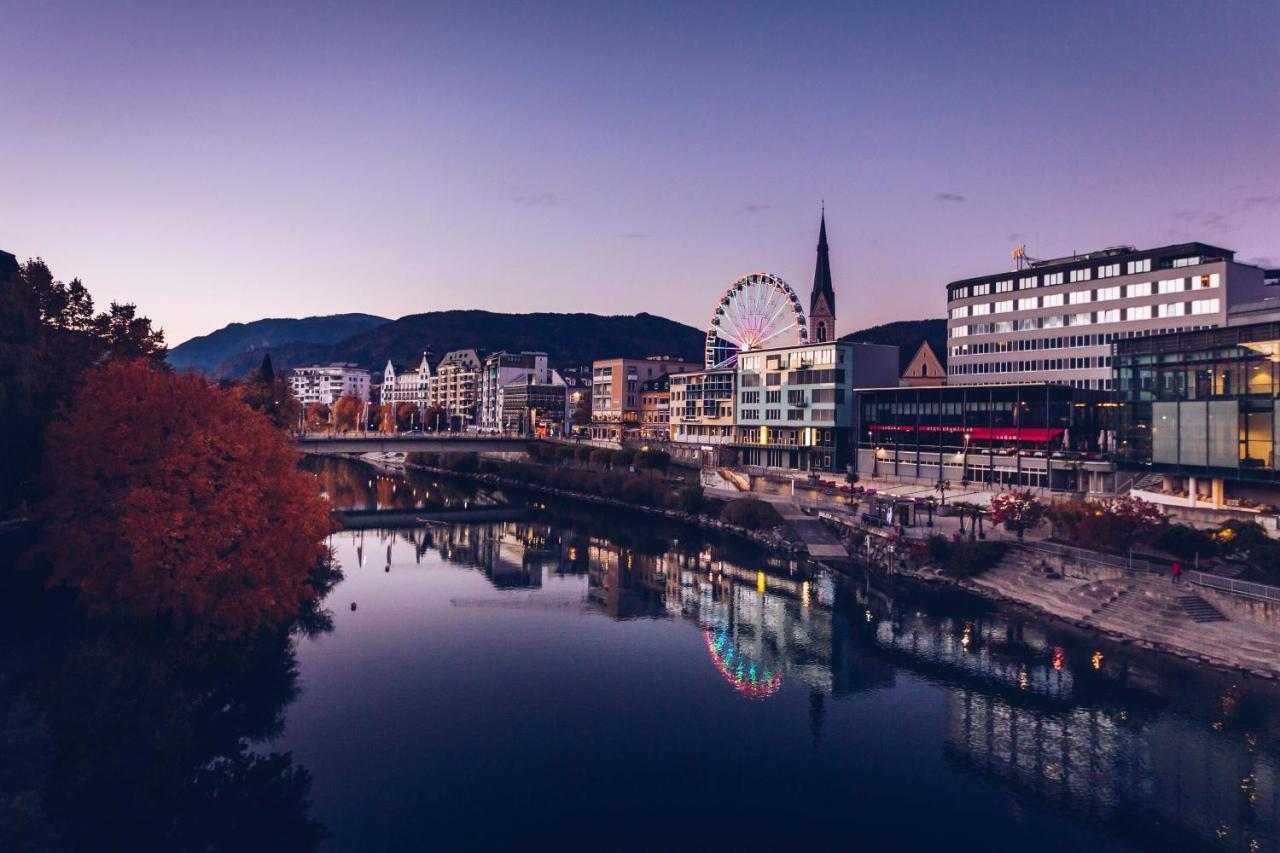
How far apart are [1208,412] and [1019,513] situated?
18.2 meters

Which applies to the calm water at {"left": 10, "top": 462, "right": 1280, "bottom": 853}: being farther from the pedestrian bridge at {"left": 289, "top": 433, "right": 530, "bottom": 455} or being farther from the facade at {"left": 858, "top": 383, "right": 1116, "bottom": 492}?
the pedestrian bridge at {"left": 289, "top": 433, "right": 530, "bottom": 455}

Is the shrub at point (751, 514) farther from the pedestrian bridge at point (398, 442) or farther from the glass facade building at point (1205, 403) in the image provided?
the pedestrian bridge at point (398, 442)

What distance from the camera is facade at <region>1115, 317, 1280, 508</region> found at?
64188 millimetres

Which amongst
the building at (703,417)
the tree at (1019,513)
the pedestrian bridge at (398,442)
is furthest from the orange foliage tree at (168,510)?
the building at (703,417)

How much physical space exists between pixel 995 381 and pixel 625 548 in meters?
63.6

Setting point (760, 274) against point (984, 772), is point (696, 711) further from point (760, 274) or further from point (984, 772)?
point (760, 274)

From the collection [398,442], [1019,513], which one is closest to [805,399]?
[1019,513]

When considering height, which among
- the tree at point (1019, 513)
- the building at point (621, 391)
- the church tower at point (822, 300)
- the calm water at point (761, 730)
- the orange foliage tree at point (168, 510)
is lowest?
the calm water at point (761, 730)

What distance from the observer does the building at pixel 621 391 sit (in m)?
179

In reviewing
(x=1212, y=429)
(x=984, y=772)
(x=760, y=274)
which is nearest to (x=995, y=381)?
(x=760, y=274)

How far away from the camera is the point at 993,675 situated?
46125 mm

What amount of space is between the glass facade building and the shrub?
34.8 m

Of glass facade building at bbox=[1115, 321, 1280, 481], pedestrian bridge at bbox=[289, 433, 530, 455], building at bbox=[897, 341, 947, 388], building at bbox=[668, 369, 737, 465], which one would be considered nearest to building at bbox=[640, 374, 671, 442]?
building at bbox=[668, 369, 737, 465]

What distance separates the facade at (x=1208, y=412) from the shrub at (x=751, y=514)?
3511 cm
